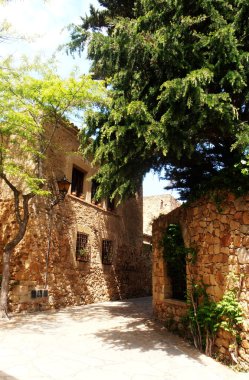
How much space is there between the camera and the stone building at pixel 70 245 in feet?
26.6

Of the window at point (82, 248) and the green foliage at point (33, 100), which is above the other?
the green foliage at point (33, 100)

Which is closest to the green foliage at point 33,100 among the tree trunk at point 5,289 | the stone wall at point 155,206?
the tree trunk at point 5,289

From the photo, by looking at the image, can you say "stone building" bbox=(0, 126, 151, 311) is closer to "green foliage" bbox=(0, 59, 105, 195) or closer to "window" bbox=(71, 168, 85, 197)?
"window" bbox=(71, 168, 85, 197)

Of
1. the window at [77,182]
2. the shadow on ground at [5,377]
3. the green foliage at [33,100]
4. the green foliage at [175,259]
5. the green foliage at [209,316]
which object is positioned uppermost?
the green foliage at [33,100]

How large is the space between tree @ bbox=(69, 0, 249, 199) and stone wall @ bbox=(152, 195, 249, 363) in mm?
438

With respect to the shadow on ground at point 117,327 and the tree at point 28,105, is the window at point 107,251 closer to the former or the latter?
the shadow on ground at point 117,327

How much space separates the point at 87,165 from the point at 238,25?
695 centimetres

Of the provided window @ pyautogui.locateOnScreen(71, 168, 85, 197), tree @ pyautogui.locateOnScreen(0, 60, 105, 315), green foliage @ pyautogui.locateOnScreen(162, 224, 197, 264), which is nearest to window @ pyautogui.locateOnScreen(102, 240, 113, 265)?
window @ pyautogui.locateOnScreen(71, 168, 85, 197)

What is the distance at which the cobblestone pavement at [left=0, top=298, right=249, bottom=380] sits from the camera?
4.05m

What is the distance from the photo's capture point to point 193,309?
5578 millimetres

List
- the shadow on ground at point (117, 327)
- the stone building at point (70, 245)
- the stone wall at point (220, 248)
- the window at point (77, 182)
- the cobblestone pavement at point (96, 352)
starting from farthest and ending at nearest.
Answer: the window at point (77, 182) → the stone building at point (70, 245) → the shadow on ground at point (117, 327) → the stone wall at point (220, 248) → the cobblestone pavement at point (96, 352)

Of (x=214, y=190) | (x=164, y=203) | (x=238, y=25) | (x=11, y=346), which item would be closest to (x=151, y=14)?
(x=238, y=25)

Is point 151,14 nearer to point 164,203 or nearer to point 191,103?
point 191,103

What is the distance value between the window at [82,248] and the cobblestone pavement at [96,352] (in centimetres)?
293
